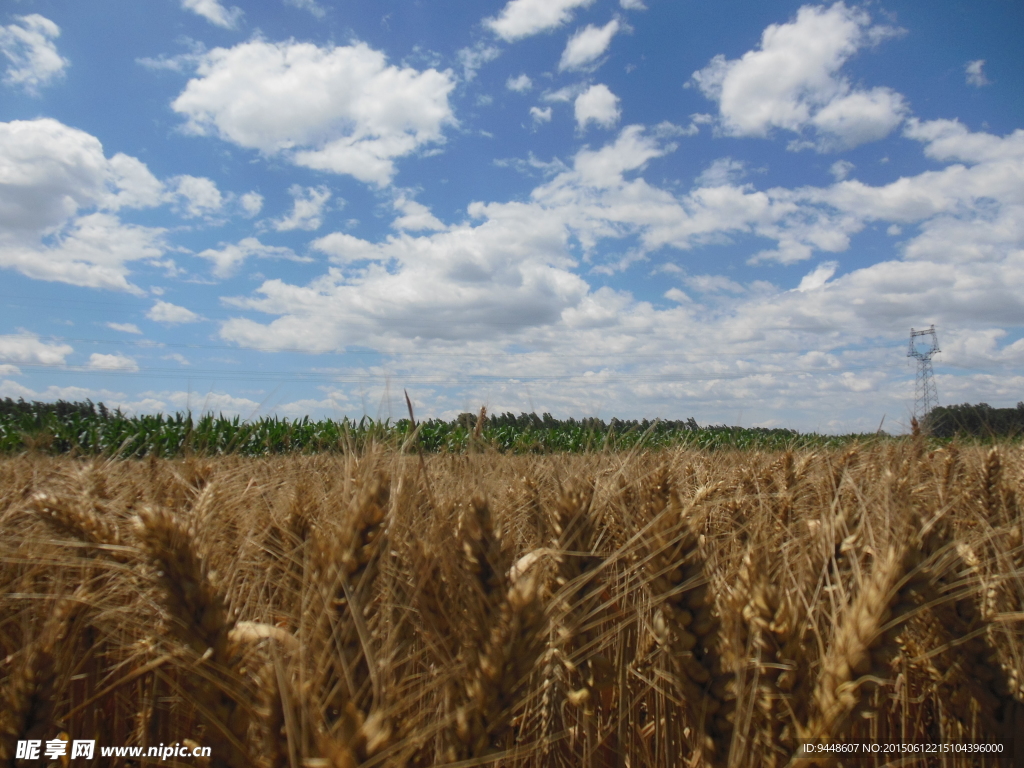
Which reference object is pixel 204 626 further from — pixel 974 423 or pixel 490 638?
pixel 974 423

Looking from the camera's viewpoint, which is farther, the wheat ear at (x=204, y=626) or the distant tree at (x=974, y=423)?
the distant tree at (x=974, y=423)

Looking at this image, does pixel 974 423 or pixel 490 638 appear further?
pixel 974 423

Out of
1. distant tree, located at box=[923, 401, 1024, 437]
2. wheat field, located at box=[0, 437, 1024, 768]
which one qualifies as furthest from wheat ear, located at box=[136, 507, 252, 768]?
distant tree, located at box=[923, 401, 1024, 437]

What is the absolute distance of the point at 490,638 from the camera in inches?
50.8

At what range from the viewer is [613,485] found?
2248 mm

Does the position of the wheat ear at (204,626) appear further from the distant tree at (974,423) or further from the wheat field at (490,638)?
the distant tree at (974,423)

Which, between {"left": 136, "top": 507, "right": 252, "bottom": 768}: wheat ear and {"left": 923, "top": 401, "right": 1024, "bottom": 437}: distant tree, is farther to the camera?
{"left": 923, "top": 401, "right": 1024, "bottom": 437}: distant tree

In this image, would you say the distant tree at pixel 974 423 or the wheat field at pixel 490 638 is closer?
the wheat field at pixel 490 638

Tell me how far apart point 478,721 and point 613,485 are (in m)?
1.16

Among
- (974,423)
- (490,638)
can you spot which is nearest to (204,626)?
(490,638)

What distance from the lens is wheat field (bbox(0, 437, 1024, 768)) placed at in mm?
1239

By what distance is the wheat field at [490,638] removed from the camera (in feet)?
4.07

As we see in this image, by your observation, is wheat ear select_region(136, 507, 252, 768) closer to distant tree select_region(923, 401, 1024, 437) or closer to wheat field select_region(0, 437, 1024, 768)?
wheat field select_region(0, 437, 1024, 768)

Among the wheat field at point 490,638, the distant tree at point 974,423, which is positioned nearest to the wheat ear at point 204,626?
the wheat field at point 490,638
